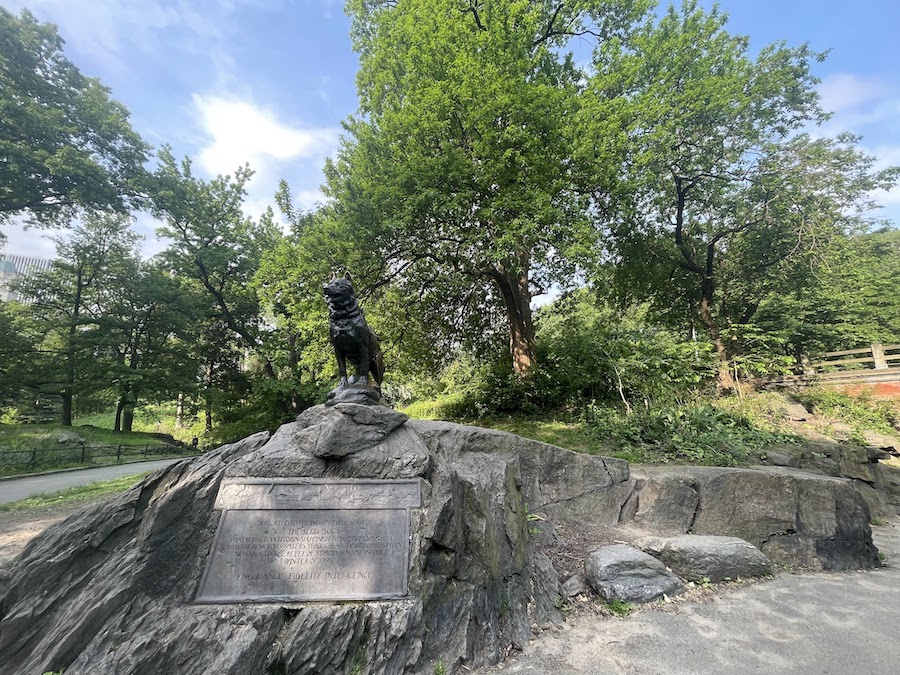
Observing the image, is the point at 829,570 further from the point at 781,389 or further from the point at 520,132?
the point at 781,389

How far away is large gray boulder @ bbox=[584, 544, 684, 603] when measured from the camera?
12.6ft

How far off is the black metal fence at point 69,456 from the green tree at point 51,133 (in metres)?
9.35

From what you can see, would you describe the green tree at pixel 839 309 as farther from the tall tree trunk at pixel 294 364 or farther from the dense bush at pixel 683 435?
A: the tall tree trunk at pixel 294 364

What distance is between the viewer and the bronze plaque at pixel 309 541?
2896 millimetres

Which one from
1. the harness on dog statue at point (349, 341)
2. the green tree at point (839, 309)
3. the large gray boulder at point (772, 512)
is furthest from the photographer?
the green tree at point (839, 309)

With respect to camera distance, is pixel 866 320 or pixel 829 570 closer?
pixel 829 570

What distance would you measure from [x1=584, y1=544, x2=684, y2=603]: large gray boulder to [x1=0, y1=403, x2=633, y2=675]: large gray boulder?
445 millimetres

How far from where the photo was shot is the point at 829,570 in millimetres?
4906

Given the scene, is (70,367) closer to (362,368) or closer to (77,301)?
(77,301)

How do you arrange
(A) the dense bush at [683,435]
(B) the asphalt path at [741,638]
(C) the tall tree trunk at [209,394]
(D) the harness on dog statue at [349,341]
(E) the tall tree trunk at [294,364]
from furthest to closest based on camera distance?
(C) the tall tree trunk at [209,394] → (E) the tall tree trunk at [294,364] → (A) the dense bush at [683,435] → (D) the harness on dog statue at [349,341] → (B) the asphalt path at [741,638]

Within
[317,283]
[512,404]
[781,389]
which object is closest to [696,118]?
[781,389]

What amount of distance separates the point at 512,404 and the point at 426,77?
8.32m

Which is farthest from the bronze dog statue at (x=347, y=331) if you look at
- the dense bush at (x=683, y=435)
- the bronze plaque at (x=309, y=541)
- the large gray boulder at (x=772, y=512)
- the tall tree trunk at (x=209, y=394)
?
the tall tree trunk at (x=209, y=394)

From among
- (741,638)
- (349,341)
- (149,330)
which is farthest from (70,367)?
(741,638)
